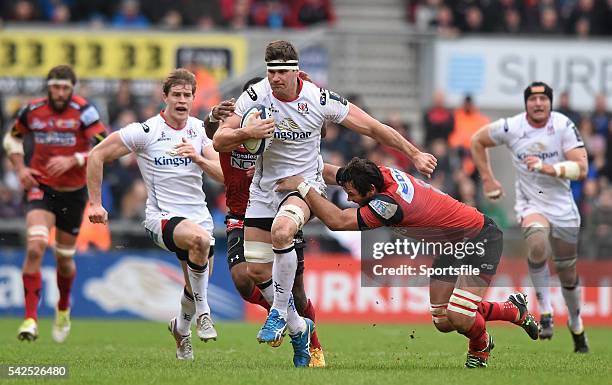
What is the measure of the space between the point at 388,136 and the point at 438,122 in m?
12.7

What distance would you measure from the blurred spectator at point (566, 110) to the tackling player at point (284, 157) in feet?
40.9

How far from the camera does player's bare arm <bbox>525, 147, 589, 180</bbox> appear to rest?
46.6ft

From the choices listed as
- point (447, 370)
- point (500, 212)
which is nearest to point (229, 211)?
point (447, 370)

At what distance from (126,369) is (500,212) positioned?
1292cm

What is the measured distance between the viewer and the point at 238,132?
11.2m

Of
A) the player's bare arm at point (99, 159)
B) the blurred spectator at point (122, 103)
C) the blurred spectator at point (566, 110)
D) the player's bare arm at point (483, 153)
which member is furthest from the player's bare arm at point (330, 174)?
the blurred spectator at point (566, 110)

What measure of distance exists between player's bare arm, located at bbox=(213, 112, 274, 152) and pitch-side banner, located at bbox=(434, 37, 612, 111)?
50.0 feet

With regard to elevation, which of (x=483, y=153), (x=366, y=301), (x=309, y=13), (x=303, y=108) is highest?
(x=303, y=108)

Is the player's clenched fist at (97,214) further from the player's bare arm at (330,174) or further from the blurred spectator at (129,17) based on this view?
the blurred spectator at (129,17)

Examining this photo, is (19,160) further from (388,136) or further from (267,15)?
(267,15)

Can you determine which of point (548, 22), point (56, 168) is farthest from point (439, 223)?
point (548, 22)

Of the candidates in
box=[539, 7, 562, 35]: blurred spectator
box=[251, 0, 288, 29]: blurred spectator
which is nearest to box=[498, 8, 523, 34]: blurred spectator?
box=[539, 7, 562, 35]: blurred spectator

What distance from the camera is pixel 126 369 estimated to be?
38.7 ft

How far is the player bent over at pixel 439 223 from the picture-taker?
11258mm
